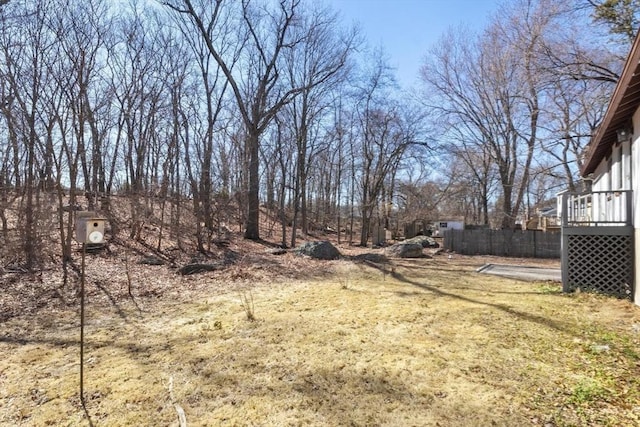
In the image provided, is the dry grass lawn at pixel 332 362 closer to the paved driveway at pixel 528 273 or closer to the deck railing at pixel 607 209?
the deck railing at pixel 607 209

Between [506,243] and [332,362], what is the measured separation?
14.1 metres

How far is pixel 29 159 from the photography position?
9.09 metres

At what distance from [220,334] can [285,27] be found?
1448cm

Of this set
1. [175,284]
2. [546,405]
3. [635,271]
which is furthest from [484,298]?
[175,284]

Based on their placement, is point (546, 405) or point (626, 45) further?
point (626, 45)

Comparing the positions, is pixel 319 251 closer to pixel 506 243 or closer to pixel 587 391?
pixel 506 243

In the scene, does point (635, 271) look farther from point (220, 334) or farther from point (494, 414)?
point (220, 334)

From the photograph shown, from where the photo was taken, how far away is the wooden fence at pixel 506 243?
49.5ft

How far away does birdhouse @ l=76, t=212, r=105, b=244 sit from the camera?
3328mm

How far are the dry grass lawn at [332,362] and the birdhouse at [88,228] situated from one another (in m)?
1.39

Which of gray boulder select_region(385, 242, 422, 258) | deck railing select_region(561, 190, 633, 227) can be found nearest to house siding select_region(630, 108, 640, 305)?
deck railing select_region(561, 190, 633, 227)

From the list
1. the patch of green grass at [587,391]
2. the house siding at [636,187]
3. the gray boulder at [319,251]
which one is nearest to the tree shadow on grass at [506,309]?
the patch of green grass at [587,391]

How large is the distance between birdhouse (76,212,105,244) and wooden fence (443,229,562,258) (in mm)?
15361

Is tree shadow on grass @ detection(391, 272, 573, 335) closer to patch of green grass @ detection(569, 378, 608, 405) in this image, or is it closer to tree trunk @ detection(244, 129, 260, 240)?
patch of green grass @ detection(569, 378, 608, 405)
